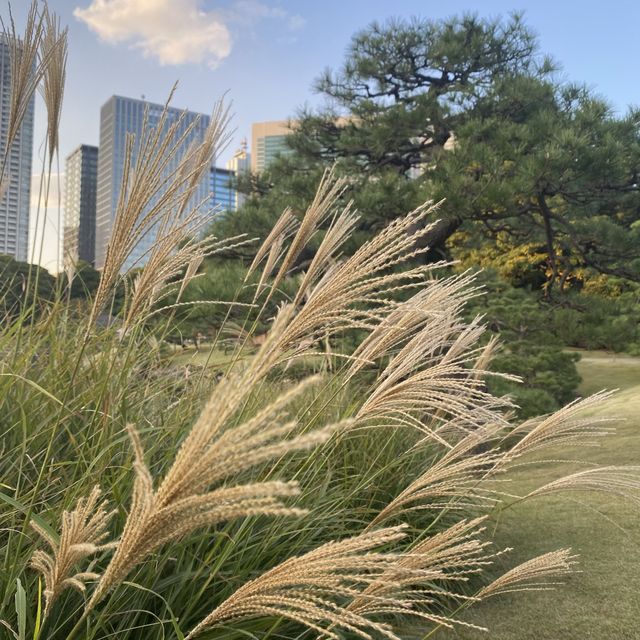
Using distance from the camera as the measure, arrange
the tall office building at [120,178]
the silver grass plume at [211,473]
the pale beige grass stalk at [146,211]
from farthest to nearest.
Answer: the tall office building at [120,178] → the pale beige grass stalk at [146,211] → the silver grass plume at [211,473]

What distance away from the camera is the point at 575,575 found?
252 centimetres

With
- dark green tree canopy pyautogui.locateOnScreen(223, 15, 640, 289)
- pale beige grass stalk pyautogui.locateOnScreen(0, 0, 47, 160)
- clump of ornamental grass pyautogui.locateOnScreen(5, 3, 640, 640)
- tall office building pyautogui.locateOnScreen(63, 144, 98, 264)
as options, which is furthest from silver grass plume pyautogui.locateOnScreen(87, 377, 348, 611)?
dark green tree canopy pyautogui.locateOnScreen(223, 15, 640, 289)

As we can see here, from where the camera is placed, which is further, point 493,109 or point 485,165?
point 493,109

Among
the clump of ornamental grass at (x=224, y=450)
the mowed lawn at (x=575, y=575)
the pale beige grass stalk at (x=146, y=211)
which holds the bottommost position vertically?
the mowed lawn at (x=575, y=575)

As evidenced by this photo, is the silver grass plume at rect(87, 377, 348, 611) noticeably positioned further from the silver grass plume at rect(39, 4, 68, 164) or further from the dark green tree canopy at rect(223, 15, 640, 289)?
the dark green tree canopy at rect(223, 15, 640, 289)

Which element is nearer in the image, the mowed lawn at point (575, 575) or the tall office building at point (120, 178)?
the tall office building at point (120, 178)

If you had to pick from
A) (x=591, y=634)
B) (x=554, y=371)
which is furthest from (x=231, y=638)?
(x=554, y=371)

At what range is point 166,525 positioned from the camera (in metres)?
0.61

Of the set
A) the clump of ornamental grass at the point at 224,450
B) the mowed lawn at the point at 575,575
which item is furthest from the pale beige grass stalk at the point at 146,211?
the mowed lawn at the point at 575,575

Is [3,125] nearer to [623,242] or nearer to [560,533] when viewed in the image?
[560,533]

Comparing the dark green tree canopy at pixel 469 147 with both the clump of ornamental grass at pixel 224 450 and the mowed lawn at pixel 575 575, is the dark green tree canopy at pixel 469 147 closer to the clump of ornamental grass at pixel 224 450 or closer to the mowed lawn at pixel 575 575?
the mowed lawn at pixel 575 575

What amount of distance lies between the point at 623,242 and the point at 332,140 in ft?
13.4

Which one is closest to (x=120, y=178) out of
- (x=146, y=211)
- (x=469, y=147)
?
(x=146, y=211)

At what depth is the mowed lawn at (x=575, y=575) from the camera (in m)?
2.09
